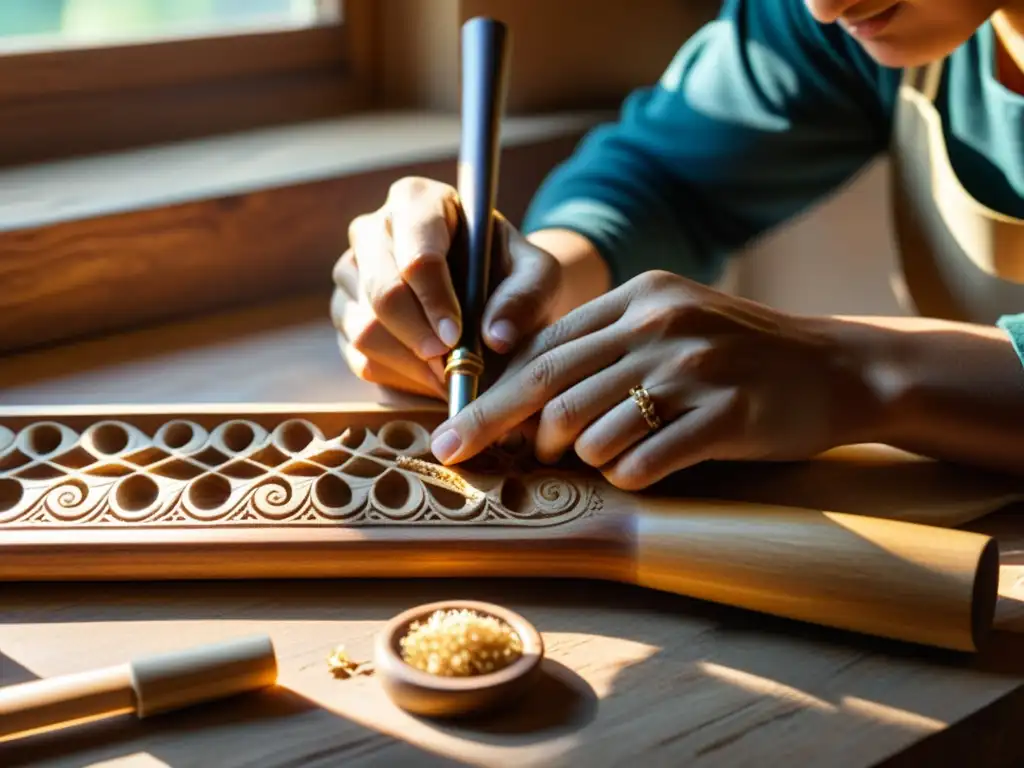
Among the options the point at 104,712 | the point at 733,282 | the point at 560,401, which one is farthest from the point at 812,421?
the point at 733,282

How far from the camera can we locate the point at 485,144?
831 mm

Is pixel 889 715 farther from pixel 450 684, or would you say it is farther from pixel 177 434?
pixel 177 434

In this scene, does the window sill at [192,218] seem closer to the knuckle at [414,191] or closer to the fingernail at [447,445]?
the knuckle at [414,191]

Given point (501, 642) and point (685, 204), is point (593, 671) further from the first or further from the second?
point (685, 204)

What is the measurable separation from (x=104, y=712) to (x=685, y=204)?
0.80 m

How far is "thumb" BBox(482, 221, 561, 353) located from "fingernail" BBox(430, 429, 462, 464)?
8cm

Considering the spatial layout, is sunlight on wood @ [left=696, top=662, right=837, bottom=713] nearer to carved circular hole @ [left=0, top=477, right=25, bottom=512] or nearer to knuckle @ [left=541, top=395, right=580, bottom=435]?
knuckle @ [left=541, top=395, right=580, bottom=435]

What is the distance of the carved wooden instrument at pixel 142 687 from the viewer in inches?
20.5

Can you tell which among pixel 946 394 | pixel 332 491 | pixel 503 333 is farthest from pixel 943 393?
pixel 332 491

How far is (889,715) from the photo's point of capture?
1.80ft

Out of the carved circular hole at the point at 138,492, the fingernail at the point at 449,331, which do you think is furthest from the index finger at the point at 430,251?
the carved circular hole at the point at 138,492

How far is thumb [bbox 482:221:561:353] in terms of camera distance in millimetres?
747

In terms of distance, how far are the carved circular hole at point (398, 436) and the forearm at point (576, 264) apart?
0.23m

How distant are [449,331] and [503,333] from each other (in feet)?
0.12
